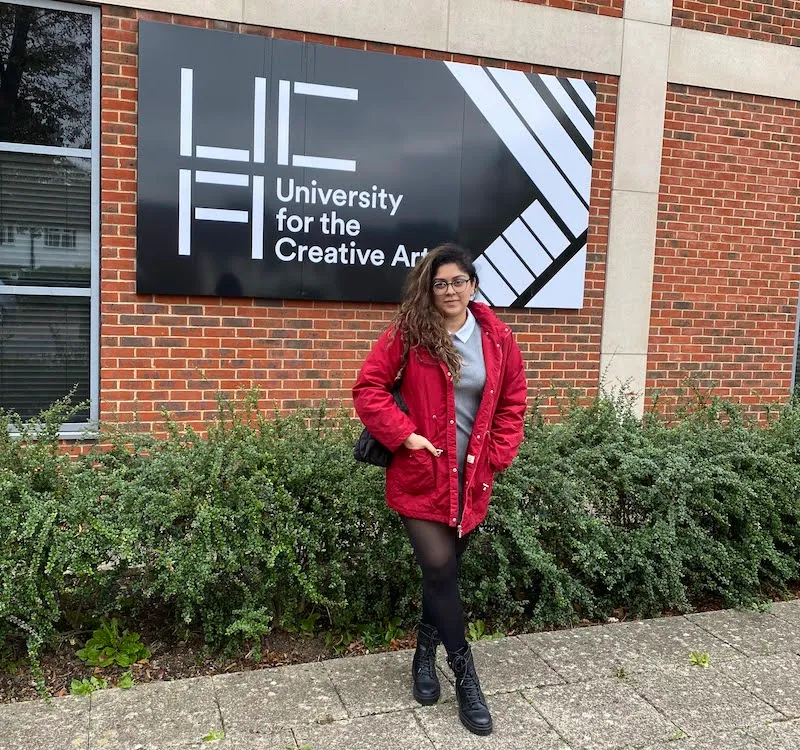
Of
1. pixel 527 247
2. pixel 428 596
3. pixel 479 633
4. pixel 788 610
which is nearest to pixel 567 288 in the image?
pixel 527 247

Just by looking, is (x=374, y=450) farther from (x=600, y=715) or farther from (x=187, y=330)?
(x=187, y=330)

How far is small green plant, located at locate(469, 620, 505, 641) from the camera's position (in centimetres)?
361

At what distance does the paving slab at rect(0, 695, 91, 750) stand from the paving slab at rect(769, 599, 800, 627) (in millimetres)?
3503

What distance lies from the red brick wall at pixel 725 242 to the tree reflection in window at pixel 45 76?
4973mm

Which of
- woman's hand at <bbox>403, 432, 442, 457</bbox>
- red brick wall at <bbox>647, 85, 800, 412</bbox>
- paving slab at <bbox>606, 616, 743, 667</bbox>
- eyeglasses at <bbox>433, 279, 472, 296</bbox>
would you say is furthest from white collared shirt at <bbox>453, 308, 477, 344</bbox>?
red brick wall at <bbox>647, 85, 800, 412</bbox>

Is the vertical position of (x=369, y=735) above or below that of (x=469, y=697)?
below

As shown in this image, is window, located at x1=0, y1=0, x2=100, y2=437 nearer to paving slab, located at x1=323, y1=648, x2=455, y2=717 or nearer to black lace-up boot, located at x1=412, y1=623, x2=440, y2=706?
paving slab, located at x1=323, y1=648, x2=455, y2=717

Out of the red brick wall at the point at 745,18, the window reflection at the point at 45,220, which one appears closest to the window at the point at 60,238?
the window reflection at the point at 45,220

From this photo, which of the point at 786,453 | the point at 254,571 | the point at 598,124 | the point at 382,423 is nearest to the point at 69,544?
the point at 254,571

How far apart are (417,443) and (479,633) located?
4.75ft

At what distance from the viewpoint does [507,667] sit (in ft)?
10.8

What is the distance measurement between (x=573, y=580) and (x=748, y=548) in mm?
1112

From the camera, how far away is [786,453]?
4.28 metres

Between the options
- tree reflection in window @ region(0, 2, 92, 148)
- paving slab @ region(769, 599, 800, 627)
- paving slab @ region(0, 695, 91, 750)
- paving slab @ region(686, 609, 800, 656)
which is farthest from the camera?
tree reflection in window @ region(0, 2, 92, 148)
